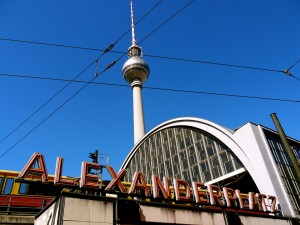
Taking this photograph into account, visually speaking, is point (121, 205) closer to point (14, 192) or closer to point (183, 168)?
point (14, 192)

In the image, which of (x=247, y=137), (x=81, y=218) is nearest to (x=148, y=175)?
(x=247, y=137)

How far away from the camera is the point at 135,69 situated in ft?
246

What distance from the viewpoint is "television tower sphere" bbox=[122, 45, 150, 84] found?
75.2m

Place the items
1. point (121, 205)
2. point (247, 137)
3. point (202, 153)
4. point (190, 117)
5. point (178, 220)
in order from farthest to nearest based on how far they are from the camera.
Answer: point (190, 117), point (202, 153), point (247, 137), point (178, 220), point (121, 205)

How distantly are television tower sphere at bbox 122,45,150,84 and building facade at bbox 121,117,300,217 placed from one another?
122 feet

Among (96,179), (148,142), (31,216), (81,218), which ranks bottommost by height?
(81,218)

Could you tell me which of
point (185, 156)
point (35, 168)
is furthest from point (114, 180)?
point (185, 156)

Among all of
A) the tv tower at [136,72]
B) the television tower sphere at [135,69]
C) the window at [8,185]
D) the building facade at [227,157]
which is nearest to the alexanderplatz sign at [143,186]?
the window at [8,185]

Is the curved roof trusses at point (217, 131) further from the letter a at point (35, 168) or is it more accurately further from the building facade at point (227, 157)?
the letter a at point (35, 168)

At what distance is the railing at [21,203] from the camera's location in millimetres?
18547

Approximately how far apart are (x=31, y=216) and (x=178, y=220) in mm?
9367

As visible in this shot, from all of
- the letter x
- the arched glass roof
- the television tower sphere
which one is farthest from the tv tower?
the letter x

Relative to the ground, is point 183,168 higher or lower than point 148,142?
lower

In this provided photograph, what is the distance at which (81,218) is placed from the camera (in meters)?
14.5
